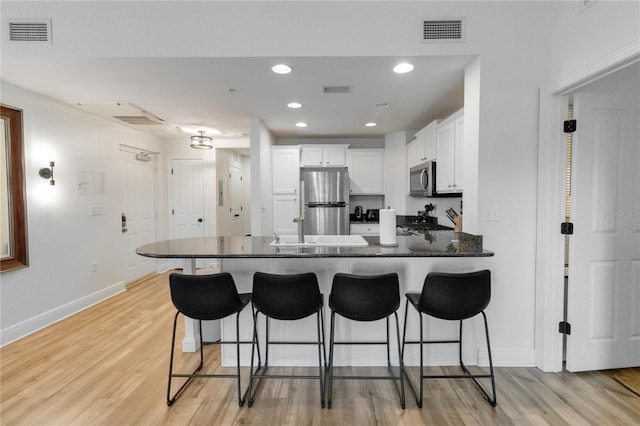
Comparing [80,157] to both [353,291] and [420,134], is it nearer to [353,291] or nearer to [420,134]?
[353,291]

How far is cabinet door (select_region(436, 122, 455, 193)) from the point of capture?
3187mm

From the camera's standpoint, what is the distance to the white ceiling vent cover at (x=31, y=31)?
2.36 meters

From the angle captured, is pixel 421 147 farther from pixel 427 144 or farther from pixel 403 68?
pixel 403 68

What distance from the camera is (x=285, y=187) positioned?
16.1ft

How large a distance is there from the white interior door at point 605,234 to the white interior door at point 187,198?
5.27 meters

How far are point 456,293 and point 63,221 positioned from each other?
13.3 ft

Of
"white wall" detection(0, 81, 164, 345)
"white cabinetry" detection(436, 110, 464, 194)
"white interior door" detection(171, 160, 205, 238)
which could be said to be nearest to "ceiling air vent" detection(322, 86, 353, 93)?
"white cabinetry" detection(436, 110, 464, 194)

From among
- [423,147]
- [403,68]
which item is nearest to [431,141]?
[423,147]

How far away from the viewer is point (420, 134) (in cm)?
412

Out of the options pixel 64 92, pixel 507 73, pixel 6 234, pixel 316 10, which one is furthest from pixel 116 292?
pixel 507 73


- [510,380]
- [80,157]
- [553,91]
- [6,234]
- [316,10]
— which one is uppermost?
[316,10]

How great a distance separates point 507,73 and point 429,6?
78 centimetres

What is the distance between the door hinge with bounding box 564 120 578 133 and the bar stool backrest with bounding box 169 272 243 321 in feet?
8.55

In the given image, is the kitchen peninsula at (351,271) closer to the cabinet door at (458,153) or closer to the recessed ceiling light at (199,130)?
the cabinet door at (458,153)
